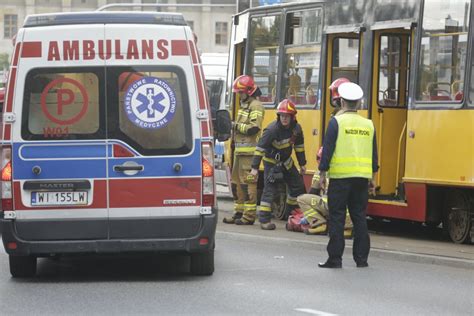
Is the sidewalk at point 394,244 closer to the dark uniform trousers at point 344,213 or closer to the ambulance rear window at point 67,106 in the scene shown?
the dark uniform trousers at point 344,213

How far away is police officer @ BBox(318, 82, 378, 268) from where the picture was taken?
11398 mm

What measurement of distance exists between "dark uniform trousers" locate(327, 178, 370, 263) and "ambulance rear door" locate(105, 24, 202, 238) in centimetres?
180

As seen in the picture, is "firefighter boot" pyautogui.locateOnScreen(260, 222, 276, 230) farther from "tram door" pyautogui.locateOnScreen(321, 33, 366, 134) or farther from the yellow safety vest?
the yellow safety vest

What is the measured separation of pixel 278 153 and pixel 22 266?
532 centimetres

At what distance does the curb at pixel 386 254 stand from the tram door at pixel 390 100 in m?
1.68

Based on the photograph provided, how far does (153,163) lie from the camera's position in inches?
403

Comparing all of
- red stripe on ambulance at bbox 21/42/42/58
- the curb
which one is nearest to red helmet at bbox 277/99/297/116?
the curb

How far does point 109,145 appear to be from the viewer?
10219 millimetres

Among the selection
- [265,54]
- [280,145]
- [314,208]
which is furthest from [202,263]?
[265,54]

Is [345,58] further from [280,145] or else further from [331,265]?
[331,265]

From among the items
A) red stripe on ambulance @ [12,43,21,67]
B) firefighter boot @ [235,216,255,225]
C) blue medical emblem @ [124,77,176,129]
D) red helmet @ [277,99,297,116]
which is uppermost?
red stripe on ambulance @ [12,43,21,67]

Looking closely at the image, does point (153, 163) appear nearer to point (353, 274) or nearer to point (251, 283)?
point (251, 283)

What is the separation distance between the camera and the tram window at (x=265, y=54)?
17.4 meters

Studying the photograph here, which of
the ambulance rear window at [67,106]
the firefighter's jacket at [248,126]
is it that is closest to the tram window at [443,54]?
the firefighter's jacket at [248,126]
